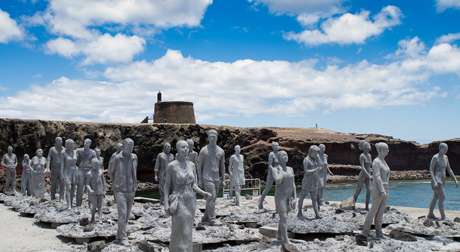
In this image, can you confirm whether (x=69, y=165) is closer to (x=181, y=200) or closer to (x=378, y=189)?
(x=181, y=200)

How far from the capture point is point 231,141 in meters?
47.9

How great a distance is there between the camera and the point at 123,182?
9758 mm

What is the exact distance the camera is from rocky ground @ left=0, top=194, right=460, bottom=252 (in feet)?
31.7

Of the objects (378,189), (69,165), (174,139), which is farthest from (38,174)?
(174,139)

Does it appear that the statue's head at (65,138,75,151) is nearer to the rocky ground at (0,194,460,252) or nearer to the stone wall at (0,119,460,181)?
the rocky ground at (0,194,460,252)

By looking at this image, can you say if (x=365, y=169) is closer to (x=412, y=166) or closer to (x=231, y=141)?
(x=231, y=141)

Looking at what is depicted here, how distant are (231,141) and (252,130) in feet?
11.0

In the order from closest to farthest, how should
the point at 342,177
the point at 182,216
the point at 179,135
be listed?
the point at 182,216 → the point at 179,135 → the point at 342,177

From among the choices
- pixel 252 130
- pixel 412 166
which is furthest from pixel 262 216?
pixel 412 166

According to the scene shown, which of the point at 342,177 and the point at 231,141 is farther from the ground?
the point at 231,141

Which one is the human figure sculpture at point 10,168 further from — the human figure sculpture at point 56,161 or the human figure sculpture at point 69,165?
the human figure sculpture at point 69,165

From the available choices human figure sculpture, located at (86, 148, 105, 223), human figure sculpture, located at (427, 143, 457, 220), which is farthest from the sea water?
human figure sculpture, located at (86, 148, 105, 223)

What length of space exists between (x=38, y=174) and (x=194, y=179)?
44.2ft

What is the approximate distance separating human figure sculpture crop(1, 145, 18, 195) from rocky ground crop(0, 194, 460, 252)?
766 cm
